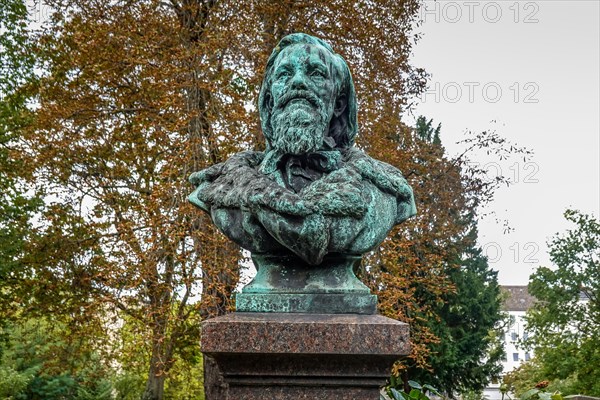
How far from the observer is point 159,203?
9766mm

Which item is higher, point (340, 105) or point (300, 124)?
point (340, 105)

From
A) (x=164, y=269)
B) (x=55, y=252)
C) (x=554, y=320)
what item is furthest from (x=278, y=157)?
(x=554, y=320)

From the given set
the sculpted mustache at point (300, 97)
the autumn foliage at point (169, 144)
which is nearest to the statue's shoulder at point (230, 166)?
the sculpted mustache at point (300, 97)

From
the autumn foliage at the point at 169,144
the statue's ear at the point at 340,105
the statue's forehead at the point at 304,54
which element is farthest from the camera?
the autumn foliage at the point at 169,144

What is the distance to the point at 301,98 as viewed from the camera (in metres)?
3.23

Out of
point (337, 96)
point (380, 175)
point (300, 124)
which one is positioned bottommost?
point (380, 175)

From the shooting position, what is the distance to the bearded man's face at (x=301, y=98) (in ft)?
10.5

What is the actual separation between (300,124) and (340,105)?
19.3 inches

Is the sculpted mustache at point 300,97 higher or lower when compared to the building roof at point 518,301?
lower

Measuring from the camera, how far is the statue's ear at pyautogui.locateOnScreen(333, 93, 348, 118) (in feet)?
11.7

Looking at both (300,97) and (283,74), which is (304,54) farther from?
(300,97)

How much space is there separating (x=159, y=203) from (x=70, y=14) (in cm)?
476

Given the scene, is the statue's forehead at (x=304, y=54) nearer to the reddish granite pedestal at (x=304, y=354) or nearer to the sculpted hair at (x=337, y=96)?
the sculpted hair at (x=337, y=96)

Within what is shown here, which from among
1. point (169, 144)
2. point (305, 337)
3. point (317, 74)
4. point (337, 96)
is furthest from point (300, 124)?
point (169, 144)
